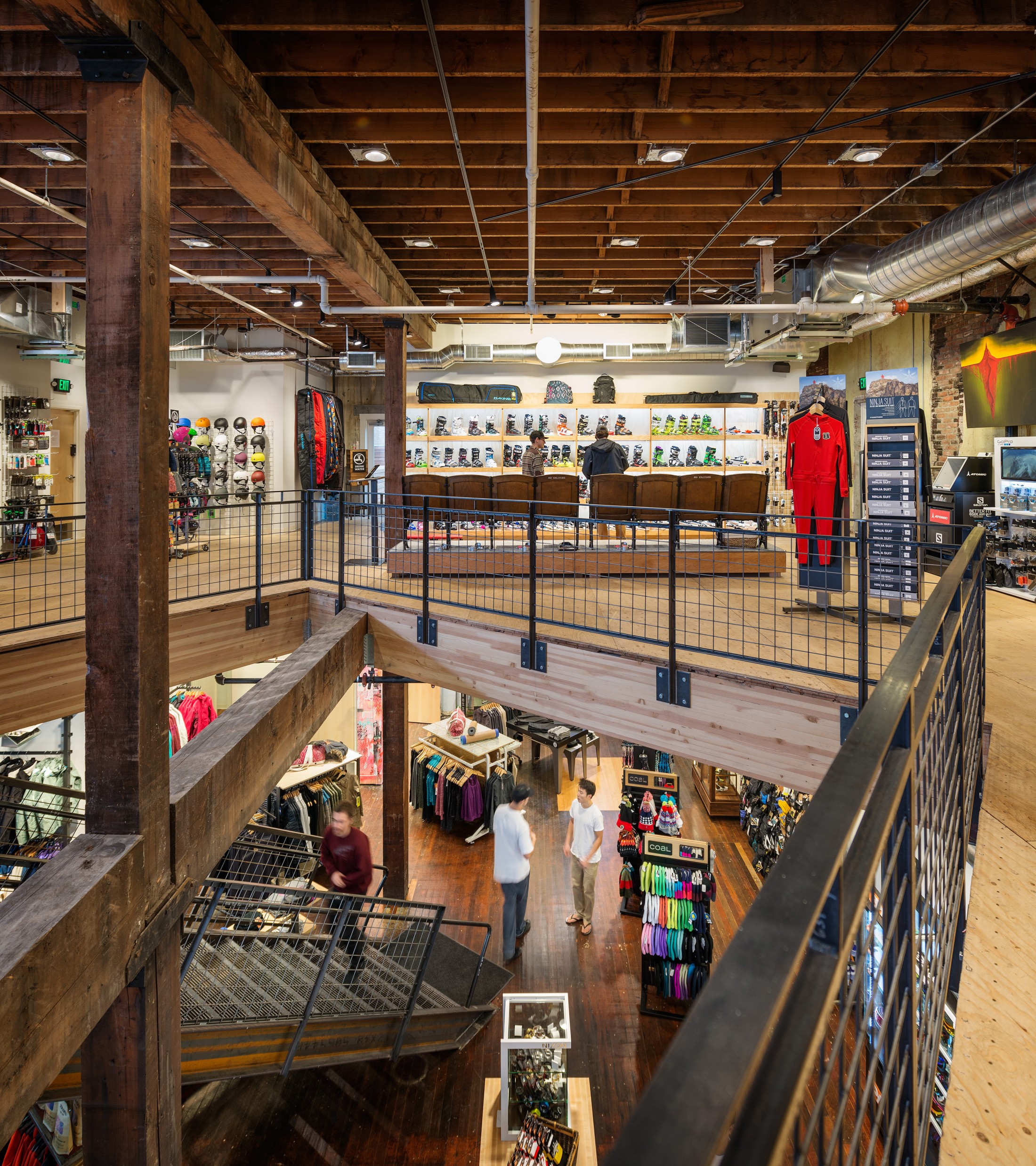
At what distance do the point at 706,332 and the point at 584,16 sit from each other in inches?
290

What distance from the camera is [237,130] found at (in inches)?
165

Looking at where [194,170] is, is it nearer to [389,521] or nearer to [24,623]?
[24,623]

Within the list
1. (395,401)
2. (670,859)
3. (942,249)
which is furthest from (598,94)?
(670,859)

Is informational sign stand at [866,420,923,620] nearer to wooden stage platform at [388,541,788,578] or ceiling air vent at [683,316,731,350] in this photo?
wooden stage platform at [388,541,788,578]

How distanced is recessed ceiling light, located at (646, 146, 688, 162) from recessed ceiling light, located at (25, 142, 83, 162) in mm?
4231

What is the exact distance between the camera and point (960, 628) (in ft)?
6.14

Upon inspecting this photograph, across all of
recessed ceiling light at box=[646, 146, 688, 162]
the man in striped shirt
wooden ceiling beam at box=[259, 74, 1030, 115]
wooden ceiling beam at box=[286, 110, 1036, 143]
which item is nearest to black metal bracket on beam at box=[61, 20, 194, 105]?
wooden ceiling beam at box=[259, 74, 1030, 115]

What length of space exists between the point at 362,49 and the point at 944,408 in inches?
335

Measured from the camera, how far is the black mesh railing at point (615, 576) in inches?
180

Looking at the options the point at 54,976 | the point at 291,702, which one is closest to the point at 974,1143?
the point at 54,976

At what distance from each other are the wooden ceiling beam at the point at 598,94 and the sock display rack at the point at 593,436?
23.9ft

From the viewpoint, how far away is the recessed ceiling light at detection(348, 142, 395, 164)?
212 inches

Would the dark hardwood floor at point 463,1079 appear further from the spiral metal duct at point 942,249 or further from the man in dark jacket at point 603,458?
the spiral metal duct at point 942,249

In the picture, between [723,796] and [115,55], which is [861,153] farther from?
[723,796]
